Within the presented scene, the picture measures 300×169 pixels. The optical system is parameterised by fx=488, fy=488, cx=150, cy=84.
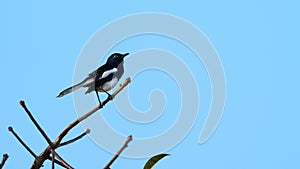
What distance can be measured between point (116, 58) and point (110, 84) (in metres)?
1.16

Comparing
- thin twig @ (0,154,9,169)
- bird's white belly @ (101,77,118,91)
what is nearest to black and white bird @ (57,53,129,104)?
bird's white belly @ (101,77,118,91)

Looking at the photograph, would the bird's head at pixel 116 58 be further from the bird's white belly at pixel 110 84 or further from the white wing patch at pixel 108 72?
the bird's white belly at pixel 110 84

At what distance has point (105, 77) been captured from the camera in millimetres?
5914

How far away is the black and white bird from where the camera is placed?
5069mm

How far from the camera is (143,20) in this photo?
5.92m

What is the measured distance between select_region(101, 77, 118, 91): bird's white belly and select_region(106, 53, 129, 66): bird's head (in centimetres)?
66

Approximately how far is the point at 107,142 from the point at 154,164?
2.16ft

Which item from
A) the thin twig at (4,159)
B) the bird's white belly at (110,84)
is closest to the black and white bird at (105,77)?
the bird's white belly at (110,84)

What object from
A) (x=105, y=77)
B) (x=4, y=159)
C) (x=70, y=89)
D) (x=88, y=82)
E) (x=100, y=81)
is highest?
(x=105, y=77)

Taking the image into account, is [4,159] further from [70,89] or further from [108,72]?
[108,72]

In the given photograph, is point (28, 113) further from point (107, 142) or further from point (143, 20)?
point (143, 20)

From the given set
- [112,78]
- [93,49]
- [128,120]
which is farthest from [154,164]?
[112,78]

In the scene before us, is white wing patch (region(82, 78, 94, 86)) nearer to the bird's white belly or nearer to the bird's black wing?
the bird's black wing

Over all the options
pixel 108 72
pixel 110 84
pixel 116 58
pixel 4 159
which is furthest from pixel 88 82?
pixel 4 159
